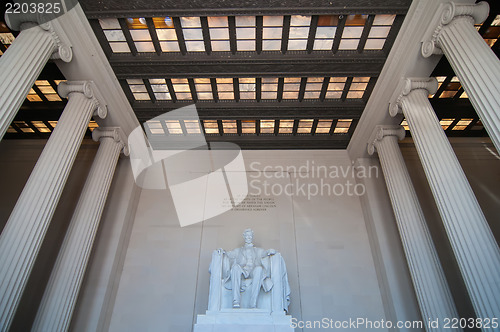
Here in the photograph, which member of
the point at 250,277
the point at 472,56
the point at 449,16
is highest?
the point at 449,16

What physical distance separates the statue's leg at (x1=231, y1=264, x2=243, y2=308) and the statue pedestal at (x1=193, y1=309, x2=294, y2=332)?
0.48 metres

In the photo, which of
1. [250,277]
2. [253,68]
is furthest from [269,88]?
[250,277]

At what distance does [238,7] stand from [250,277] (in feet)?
22.0

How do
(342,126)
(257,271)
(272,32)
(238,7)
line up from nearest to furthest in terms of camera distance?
1. (238,7)
2. (257,271)
3. (272,32)
4. (342,126)

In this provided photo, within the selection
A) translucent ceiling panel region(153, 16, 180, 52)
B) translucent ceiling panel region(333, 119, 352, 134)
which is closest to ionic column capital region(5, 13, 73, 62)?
translucent ceiling panel region(153, 16, 180, 52)

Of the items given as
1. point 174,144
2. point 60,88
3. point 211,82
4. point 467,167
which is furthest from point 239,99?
Answer: point 467,167

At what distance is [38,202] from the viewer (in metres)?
6.81

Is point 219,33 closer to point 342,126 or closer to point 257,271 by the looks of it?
point 342,126

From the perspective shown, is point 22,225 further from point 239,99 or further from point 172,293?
point 239,99

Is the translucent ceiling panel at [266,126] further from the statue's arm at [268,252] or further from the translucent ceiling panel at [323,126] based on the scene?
the statue's arm at [268,252]

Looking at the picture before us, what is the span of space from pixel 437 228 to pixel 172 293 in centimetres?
873

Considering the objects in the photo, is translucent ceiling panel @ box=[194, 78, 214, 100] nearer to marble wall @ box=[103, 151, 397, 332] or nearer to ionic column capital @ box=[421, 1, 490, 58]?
marble wall @ box=[103, 151, 397, 332]

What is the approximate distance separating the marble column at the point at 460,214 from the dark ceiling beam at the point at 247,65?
5.15 ft

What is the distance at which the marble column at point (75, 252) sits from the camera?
7.48 meters
